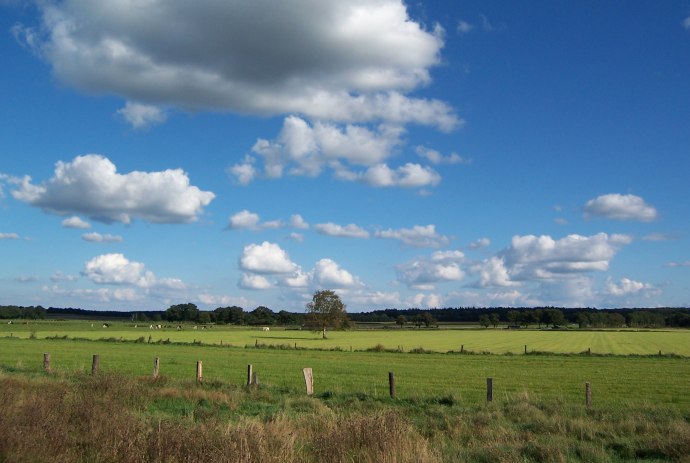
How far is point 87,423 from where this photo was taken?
36.3ft

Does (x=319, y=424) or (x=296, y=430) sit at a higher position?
(x=296, y=430)

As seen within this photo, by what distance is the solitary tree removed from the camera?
386 feet

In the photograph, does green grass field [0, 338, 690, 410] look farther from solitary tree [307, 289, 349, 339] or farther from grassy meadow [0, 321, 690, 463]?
solitary tree [307, 289, 349, 339]

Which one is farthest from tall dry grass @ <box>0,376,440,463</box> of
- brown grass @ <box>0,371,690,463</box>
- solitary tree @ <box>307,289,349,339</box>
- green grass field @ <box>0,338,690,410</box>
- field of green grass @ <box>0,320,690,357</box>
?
solitary tree @ <box>307,289,349,339</box>

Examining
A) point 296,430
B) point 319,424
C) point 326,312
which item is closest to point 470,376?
point 319,424

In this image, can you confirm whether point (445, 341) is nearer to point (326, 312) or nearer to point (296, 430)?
point (326, 312)

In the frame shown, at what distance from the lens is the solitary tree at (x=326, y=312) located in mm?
117750

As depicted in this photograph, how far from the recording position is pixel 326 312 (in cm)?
11856

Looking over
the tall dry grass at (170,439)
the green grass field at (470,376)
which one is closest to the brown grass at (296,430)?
the tall dry grass at (170,439)

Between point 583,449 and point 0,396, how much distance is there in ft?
41.6

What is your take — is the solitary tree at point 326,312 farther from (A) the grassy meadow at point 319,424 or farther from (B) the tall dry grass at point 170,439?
(B) the tall dry grass at point 170,439

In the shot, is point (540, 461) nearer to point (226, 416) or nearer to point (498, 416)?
point (498, 416)

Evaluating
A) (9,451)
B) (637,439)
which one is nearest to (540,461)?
(637,439)

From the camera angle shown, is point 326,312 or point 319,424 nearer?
point 319,424
